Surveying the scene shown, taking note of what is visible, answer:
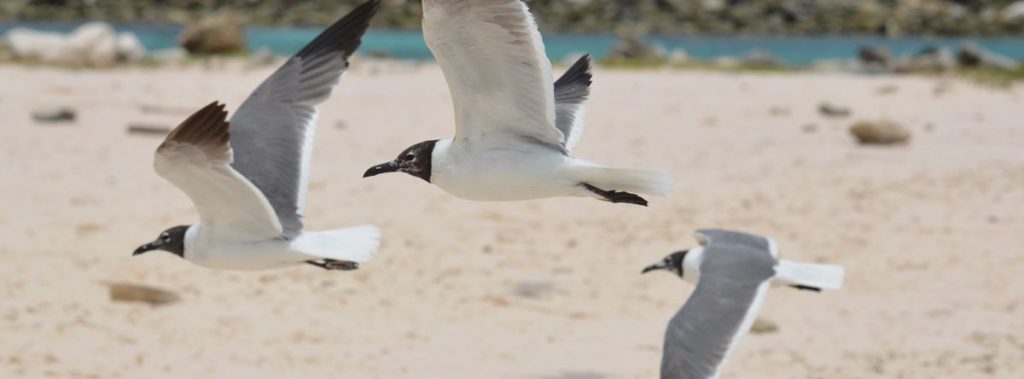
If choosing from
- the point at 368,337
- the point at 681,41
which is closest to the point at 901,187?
the point at 368,337

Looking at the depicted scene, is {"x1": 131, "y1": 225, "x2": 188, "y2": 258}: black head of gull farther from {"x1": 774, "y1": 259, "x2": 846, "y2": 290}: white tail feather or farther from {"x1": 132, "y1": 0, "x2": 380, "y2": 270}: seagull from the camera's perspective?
{"x1": 774, "y1": 259, "x2": 846, "y2": 290}: white tail feather

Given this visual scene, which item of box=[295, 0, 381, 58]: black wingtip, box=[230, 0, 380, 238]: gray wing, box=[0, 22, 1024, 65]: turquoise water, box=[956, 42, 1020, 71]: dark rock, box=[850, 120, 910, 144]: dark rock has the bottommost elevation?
box=[0, 22, 1024, 65]: turquoise water

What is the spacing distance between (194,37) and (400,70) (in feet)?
10.7

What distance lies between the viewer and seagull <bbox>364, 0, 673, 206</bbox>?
173 inches

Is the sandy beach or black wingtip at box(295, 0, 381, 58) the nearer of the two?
black wingtip at box(295, 0, 381, 58)

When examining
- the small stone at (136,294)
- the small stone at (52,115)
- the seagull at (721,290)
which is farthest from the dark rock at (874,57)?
the seagull at (721,290)

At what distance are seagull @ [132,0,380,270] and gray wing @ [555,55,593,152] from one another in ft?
2.58

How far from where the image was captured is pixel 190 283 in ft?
25.7

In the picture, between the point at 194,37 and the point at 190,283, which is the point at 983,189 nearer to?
the point at 190,283

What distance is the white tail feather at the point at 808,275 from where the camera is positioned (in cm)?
576

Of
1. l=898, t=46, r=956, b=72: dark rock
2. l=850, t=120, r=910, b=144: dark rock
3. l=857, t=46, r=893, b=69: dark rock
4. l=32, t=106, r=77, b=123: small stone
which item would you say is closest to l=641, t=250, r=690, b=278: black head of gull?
l=850, t=120, r=910, b=144: dark rock

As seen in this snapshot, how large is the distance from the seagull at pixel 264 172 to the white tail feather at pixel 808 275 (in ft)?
5.12

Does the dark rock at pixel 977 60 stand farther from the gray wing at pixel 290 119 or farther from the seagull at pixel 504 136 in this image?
the seagull at pixel 504 136

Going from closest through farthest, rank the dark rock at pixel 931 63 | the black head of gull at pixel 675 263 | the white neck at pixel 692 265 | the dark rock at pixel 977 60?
the white neck at pixel 692 265, the black head of gull at pixel 675 263, the dark rock at pixel 931 63, the dark rock at pixel 977 60
